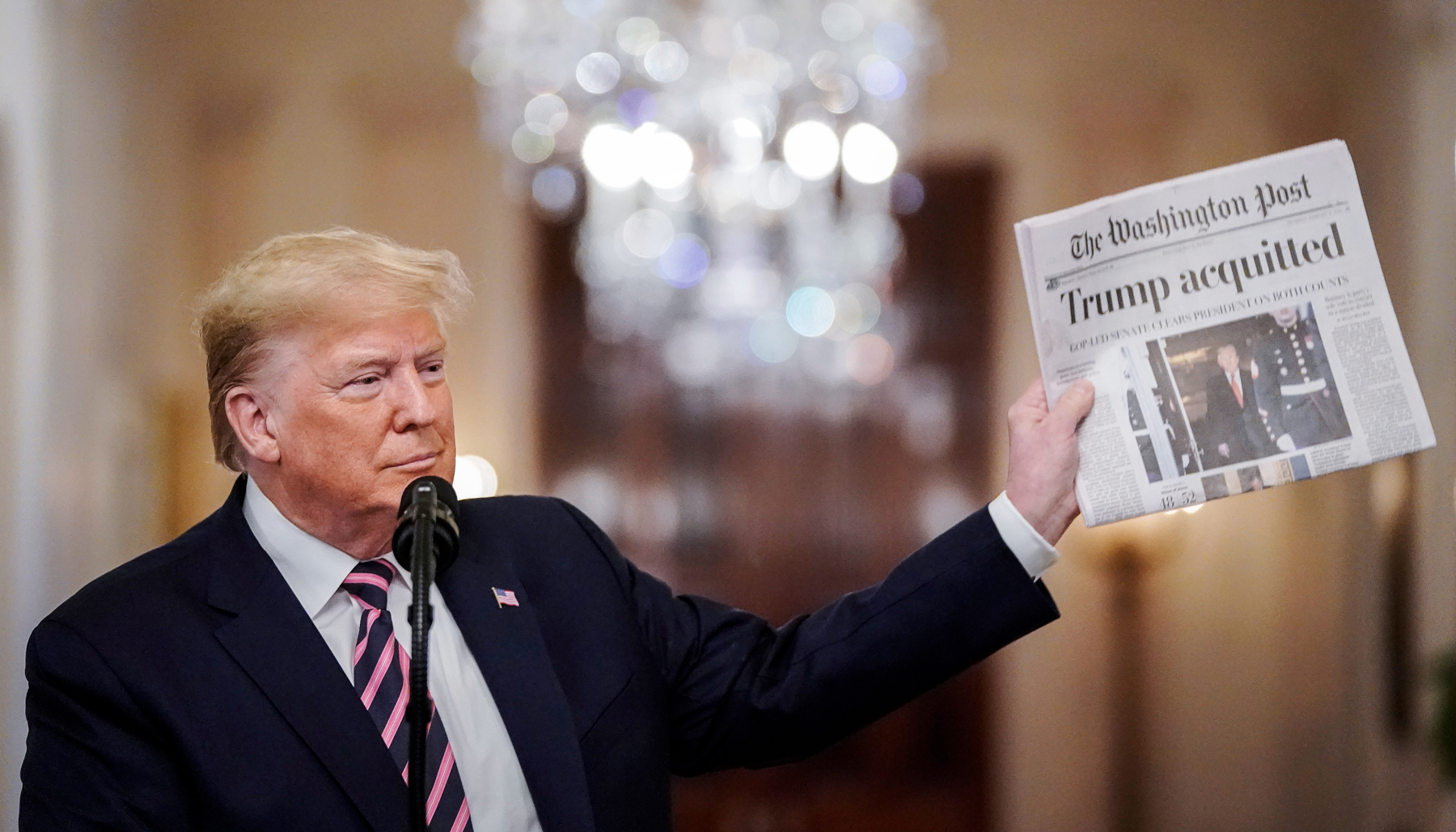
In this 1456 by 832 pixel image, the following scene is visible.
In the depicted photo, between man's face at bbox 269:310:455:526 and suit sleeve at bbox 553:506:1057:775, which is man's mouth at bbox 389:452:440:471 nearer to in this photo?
man's face at bbox 269:310:455:526

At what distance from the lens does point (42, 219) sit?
8.84 ft

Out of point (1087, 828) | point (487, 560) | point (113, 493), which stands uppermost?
point (113, 493)

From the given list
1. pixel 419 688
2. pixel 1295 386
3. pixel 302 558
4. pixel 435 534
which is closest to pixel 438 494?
pixel 435 534

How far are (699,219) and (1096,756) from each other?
67.0 inches

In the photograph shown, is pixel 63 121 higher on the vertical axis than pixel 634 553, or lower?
higher

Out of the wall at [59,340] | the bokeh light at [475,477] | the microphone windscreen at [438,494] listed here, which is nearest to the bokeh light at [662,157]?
the bokeh light at [475,477]

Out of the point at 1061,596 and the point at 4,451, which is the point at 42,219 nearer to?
the point at 4,451

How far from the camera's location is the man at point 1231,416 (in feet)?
3.90

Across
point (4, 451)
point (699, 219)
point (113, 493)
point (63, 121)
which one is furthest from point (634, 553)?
point (63, 121)

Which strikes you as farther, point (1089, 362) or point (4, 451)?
point (4, 451)

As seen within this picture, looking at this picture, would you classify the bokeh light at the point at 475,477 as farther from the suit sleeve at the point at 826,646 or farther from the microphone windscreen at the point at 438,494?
the microphone windscreen at the point at 438,494

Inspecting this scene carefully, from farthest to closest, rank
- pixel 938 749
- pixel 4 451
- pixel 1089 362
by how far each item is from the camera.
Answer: pixel 938 749 < pixel 4 451 < pixel 1089 362

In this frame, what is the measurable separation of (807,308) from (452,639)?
1834 mm

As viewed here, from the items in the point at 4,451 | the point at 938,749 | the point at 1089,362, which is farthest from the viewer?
the point at 938,749
